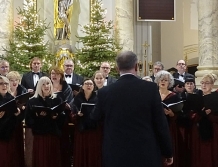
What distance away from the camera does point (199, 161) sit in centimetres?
629

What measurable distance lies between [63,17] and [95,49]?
4.85ft

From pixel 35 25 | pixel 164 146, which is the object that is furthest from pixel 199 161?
pixel 35 25

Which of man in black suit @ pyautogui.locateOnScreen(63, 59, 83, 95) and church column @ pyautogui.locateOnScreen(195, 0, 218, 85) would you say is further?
church column @ pyautogui.locateOnScreen(195, 0, 218, 85)

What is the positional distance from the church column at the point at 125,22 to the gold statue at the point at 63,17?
1222 mm

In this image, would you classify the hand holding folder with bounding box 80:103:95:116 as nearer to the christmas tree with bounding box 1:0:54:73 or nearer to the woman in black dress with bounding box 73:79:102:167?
the woman in black dress with bounding box 73:79:102:167

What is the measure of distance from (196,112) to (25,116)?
7.70ft

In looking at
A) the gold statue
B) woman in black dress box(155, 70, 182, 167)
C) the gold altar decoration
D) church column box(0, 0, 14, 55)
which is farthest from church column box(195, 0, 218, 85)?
woman in black dress box(155, 70, 182, 167)

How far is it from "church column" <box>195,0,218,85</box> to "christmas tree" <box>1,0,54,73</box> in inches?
148

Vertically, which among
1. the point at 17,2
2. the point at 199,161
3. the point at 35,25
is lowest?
the point at 199,161

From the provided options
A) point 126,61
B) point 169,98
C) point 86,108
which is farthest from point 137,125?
point 86,108

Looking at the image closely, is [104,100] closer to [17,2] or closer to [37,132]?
[37,132]

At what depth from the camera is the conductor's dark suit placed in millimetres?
3699

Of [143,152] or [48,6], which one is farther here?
[48,6]

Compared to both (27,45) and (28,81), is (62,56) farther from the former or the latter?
(28,81)
